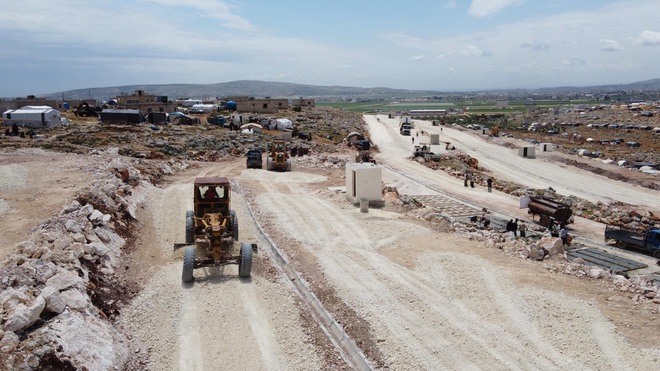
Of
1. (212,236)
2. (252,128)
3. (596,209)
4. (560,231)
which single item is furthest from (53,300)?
(252,128)

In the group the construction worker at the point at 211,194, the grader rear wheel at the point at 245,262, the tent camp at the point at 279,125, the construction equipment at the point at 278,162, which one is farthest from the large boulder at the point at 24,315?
the tent camp at the point at 279,125

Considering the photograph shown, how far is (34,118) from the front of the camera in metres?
47.8

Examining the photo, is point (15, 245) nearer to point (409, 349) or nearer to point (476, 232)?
point (409, 349)

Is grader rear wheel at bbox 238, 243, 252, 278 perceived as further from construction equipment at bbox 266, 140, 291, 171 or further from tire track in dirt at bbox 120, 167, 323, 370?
construction equipment at bbox 266, 140, 291, 171

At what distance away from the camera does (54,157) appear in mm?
30844

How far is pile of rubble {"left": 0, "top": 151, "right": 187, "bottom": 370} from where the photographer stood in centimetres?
830

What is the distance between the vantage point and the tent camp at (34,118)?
156 ft

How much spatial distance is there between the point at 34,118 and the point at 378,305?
47755 millimetres

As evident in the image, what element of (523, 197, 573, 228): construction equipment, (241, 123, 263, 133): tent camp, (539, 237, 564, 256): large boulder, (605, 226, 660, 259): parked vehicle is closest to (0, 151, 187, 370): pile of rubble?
(539, 237, 564, 256): large boulder

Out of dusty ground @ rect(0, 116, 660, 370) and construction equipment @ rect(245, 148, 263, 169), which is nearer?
dusty ground @ rect(0, 116, 660, 370)

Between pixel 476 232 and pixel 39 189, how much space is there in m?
17.6

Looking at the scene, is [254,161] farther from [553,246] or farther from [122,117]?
[122,117]

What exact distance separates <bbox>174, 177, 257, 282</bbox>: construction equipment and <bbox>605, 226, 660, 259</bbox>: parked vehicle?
53.3ft

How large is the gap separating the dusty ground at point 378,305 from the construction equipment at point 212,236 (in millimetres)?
459
